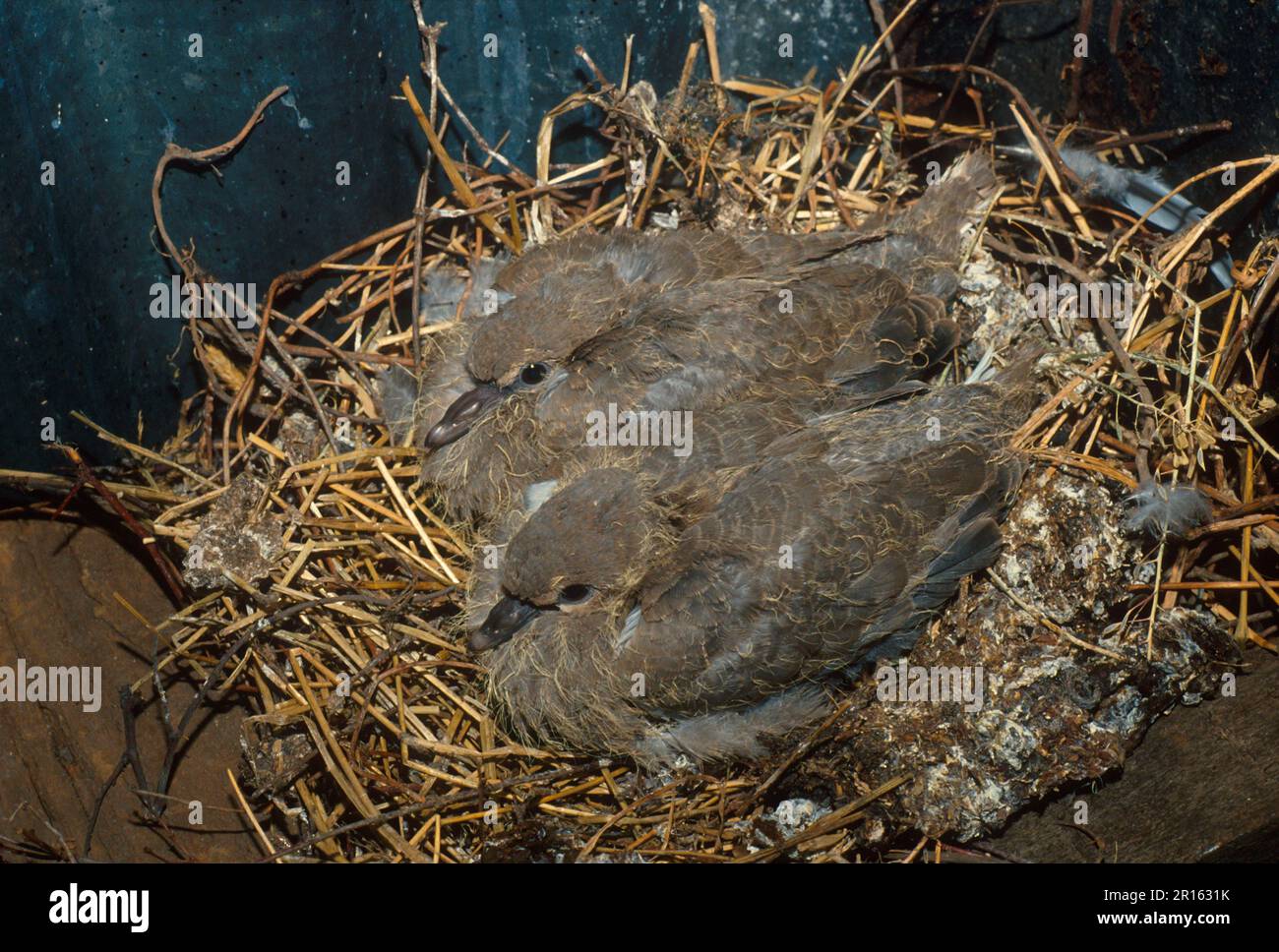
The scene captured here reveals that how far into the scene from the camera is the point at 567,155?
3.78 meters

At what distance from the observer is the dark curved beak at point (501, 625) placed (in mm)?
2793

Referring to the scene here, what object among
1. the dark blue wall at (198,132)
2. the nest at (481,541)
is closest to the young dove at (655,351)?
the nest at (481,541)

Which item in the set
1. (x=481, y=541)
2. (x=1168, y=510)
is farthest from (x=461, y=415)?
(x=1168, y=510)

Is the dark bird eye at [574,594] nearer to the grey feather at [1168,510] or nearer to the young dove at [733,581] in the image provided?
the young dove at [733,581]

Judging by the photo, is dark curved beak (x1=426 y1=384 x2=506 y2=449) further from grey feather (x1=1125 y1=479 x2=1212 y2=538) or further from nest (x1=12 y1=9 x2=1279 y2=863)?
grey feather (x1=1125 y1=479 x2=1212 y2=538)

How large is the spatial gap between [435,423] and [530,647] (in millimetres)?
736

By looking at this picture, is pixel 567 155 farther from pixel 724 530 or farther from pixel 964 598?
pixel 964 598

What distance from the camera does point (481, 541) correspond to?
9.95 ft

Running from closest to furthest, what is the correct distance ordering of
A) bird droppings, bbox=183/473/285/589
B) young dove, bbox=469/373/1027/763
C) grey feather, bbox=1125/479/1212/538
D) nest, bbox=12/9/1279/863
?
young dove, bbox=469/373/1027/763 → nest, bbox=12/9/1279/863 → grey feather, bbox=1125/479/1212/538 → bird droppings, bbox=183/473/285/589

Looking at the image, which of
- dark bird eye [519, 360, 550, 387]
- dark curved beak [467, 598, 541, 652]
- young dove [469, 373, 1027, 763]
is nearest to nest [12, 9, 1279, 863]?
young dove [469, 373, 1027, 763]

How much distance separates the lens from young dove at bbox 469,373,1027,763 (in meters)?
2.64

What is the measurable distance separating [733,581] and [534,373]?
0.85 meters

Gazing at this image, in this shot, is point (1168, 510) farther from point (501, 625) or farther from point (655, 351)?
point (501, 625)

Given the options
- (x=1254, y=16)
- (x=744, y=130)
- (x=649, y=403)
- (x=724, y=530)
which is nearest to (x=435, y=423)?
(x=649, y=403)
